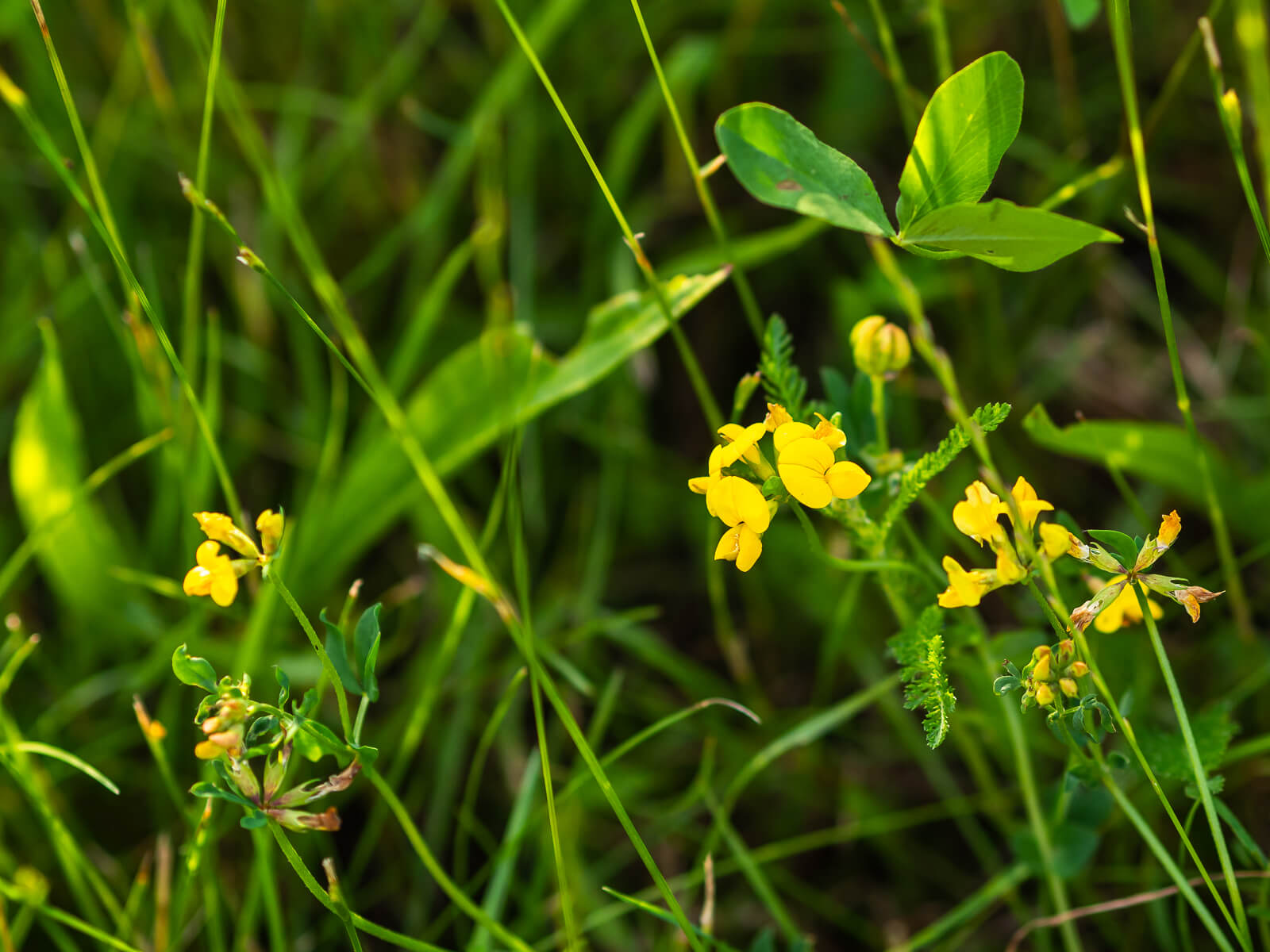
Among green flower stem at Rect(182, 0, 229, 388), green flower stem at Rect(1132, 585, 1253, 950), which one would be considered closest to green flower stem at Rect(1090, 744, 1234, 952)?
green flower stem at Rect(1132, 585, 1253, 950)

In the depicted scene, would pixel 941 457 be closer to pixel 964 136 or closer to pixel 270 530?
pixel 964 136

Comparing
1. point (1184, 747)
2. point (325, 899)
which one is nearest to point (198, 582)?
point (325, 899)

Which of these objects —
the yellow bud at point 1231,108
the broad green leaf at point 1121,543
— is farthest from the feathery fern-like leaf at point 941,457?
the yellow bud at point 1231,108

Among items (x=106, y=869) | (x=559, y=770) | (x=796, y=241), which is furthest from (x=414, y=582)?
(x=796, y=241)

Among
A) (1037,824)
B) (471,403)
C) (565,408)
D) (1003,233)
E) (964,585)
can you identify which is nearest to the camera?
(964,585)

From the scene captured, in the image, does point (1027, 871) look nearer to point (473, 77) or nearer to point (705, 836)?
point (705, 836)

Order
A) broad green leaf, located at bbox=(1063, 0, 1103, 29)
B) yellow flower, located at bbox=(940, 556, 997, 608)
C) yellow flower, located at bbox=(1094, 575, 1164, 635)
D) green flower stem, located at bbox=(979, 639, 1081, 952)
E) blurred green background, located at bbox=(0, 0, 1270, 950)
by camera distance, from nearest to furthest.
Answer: yellow flower, located at bbox=(940, 556, 997, 608) → yellow flower, located at bbox=(1094, 575, 1164, 635) → green flower stem, located at bbox=(979, 639, 1081, 952) → broad green leaf, located at bbox=(1063, 0, 1103, 29) → blurred green background, located at bbox=(0, 0, 1270, 950)

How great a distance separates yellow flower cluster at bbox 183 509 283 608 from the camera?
753mm

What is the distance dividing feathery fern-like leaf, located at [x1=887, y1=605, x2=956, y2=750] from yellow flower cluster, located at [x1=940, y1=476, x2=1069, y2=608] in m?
0.05

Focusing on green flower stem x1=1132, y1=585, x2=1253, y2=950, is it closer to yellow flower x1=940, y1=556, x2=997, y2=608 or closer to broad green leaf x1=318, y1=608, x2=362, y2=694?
yellow flower x1=940, y1=556, x2=997, y2=608

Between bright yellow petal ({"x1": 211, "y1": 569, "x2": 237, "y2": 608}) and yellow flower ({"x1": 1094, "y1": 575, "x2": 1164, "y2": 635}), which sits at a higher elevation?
bright yellow petal ({"x1": 211, "y1": 569, "x2": 237, "y2": 608})

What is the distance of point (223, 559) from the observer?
75cm

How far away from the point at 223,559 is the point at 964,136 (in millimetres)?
655

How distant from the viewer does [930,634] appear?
79 cm
